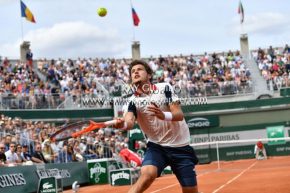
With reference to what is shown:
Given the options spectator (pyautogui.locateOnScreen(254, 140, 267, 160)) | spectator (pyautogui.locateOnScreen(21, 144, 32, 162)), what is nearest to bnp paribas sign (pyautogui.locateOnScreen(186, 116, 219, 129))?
spectator (pyautogui.locateOnScreen(254, 140, 267, 160))

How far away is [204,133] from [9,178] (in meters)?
23.3

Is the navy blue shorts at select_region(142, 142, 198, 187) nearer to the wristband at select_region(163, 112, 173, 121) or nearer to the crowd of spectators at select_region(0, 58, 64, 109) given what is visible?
the wristband at select_region(163, 112, 173, 121)

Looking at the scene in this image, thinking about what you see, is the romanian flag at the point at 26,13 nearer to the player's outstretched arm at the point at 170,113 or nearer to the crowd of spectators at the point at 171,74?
the crowd of spectators at the point at 171,74

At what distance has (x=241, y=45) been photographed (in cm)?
4781

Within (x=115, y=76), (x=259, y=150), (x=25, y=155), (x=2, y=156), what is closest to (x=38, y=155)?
(x=25, y=155)

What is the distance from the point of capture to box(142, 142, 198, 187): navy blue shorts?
706 cm

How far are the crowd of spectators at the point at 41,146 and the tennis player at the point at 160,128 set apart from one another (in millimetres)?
9039

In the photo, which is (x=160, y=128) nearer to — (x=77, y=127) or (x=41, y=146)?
(x=77, y=127)

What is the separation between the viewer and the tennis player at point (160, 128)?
7.00m

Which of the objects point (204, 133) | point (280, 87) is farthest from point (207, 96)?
point (280, 87)

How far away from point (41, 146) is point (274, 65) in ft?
84.3

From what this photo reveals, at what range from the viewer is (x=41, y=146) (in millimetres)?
20125

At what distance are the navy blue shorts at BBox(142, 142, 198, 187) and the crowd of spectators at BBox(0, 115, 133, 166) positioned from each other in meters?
9.09

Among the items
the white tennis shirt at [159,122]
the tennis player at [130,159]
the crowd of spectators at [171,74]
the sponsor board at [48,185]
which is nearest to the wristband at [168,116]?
the white tennis shirt at [159,122]
